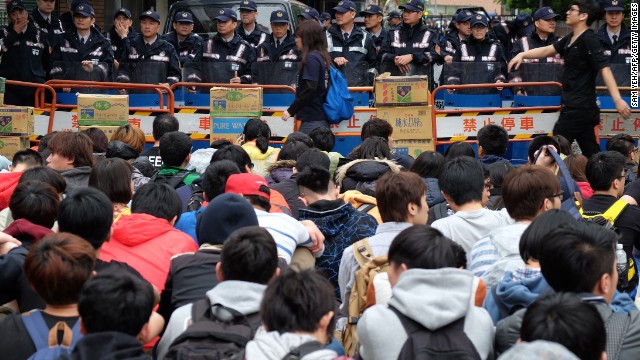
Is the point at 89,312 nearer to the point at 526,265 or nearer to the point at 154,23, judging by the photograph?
the point at 526,265

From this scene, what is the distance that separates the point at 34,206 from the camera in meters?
5.25

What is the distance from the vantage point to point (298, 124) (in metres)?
12.0

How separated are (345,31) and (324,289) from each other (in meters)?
10.8

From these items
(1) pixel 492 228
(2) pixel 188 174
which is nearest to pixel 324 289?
(1) pixel 492 228

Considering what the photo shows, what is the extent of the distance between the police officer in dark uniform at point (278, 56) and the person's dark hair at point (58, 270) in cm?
898

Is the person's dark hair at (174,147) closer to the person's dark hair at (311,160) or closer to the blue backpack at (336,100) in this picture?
the person's dark hair at (311,160)

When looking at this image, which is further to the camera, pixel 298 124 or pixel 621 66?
pixel 621 66

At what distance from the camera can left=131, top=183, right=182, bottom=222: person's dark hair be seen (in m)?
5.50

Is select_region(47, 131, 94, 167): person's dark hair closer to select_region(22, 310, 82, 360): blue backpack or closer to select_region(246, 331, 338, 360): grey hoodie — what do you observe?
select_region(22, 310, 82, 360): blue backpack

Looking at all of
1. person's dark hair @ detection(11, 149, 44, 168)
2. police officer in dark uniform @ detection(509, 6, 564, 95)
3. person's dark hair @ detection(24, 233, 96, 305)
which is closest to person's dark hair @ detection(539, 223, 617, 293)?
person's dark hair @ detection(24, 233, 96, 305)

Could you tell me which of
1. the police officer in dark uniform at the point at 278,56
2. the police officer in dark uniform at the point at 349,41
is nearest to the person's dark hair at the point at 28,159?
the police officer in dark uniform at the point at 278,56

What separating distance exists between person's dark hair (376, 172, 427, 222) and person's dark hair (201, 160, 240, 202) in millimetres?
1230

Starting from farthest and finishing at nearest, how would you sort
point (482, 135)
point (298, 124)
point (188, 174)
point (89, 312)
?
point (298, 124) < point (482, 135) < point (188, 174) < point (89, 312)

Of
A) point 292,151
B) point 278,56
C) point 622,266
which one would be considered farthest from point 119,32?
point 622,266
